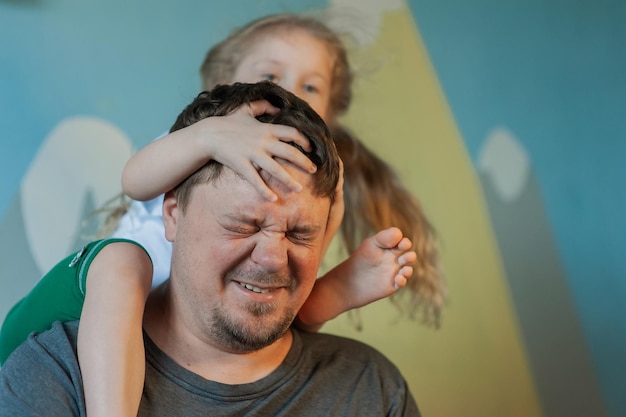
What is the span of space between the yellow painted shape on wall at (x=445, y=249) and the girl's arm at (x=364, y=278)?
49 cm

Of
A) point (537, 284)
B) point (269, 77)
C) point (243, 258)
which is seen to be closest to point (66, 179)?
point (269, 77)

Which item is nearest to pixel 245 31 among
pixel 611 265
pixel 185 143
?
pixel 185 143

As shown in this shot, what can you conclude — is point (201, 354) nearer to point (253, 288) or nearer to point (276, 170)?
point (253, 288)

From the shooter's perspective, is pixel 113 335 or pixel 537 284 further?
pixel 537 284

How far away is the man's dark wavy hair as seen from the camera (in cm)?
123

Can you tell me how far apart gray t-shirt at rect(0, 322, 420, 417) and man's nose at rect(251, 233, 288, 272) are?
22 cm

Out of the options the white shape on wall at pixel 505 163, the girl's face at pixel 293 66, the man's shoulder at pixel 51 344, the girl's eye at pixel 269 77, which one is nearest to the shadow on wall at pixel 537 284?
the white shape on wall at pixel 505 163

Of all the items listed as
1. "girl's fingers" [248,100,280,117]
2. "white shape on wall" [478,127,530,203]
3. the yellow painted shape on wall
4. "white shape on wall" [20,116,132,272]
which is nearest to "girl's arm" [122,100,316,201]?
"girl's fingers" [248,100,280,117]

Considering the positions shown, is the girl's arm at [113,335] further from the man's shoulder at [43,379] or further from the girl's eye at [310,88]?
the girl's eye at [310,88]

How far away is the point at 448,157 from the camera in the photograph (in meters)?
2.05

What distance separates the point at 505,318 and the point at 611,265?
33 cm

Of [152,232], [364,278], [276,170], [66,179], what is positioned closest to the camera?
[276,170]

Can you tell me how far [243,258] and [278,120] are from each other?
9.0 inches

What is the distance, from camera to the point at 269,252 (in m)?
1.21
